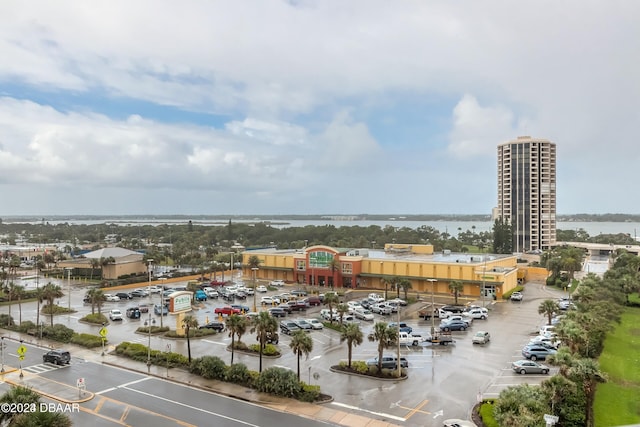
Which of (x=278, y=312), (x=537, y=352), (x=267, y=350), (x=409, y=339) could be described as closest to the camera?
(x=537, y=352)

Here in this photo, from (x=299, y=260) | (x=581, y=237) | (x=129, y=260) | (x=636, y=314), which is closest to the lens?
(x=636, y=314)

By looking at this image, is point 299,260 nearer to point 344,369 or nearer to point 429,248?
point 429,248

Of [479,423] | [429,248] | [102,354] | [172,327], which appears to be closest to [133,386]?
[102,354]

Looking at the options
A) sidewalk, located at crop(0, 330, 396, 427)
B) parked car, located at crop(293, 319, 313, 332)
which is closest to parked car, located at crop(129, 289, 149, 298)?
sidewalk, located at crop(0, 330, 396, 427)

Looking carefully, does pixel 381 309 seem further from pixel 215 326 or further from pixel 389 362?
pixel 389 362

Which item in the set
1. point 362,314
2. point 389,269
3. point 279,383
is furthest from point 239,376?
point 389,269

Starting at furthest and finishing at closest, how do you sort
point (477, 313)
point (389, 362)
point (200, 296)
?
point (200, 296)
point (477, 313)
point (389, 362)

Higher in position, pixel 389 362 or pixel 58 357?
pixel 389 362
